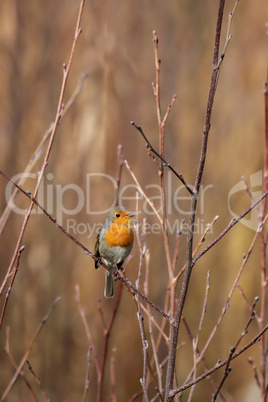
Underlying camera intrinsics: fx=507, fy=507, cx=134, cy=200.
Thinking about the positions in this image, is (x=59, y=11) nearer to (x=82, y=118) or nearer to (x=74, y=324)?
(x=82, y=118)

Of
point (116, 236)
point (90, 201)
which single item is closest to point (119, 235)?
point (116, 236)

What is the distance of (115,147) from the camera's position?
237 inches

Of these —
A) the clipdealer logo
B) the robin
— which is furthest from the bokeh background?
the robin

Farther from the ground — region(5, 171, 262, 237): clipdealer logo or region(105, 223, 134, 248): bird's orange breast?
region(5, 171, 262, 237): clipdealer logo

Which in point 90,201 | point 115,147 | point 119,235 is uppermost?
point 115,147

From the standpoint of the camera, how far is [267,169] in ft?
6.11

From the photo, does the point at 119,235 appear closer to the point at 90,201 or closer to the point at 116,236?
the point at 116,236

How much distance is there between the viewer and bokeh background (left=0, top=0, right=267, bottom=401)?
5.54 meters

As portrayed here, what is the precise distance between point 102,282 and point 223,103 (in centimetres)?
270

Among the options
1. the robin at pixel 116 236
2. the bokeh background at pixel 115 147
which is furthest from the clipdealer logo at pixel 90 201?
the robin at pixel 116 236

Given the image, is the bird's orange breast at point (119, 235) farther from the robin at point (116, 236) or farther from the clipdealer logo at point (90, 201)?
the clipdealer logo at point (90, 201)

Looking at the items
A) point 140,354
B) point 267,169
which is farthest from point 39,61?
point 267,169

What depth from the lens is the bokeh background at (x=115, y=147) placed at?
5.54 m

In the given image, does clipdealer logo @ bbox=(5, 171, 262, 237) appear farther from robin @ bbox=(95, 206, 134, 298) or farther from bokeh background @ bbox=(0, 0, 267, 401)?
robin @ bbox=(95, 206, 134, 298)
